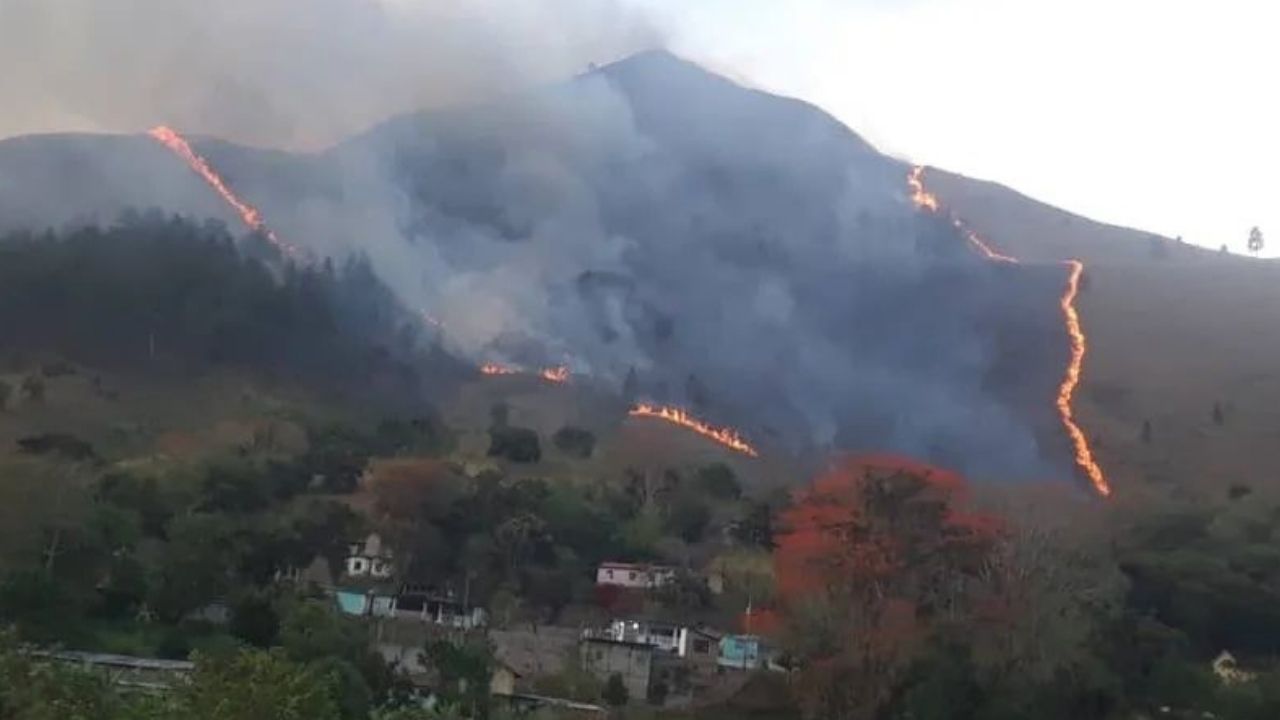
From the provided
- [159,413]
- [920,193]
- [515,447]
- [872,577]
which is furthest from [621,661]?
[920,193]

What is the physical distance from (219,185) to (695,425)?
58306mm

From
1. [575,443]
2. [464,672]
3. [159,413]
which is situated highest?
[575,443]

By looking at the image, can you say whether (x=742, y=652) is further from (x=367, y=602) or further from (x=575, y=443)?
(x=575, y=443)

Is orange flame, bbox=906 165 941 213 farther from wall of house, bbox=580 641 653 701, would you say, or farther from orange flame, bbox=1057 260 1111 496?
wall of house, bbox=580 641 653 701

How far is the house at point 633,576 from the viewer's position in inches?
2085

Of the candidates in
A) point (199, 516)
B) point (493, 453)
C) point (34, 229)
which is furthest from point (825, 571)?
point (34, 229)

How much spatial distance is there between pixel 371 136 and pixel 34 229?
39713 millimetres

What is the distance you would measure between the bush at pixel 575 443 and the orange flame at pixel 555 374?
1813cm

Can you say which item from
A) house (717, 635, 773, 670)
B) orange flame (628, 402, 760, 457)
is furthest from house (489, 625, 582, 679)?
orange flame (628, 402, 760, 457)

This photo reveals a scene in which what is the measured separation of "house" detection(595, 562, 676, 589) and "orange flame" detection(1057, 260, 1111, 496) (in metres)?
32.1

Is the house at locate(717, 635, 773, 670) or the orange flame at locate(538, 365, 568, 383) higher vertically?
the orange flame at locate(538, 365, 568, 383)

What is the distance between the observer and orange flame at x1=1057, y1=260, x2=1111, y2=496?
3354 inches

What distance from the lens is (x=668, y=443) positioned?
7788cm

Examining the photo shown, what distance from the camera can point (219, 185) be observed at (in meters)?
124
